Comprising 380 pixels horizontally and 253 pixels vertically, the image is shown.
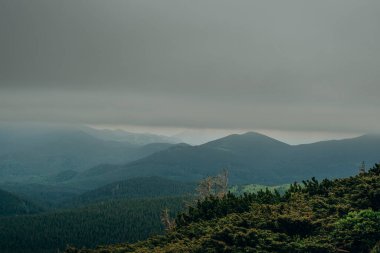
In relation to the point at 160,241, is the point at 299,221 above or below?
above

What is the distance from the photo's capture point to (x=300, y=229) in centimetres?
3562

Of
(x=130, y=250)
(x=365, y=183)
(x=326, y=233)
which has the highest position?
(x=365, y=183)

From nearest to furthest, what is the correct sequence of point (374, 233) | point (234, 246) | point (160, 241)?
1. point (374, 233)
2. point (234, 246)
3. point (160, 241)

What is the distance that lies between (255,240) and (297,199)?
539 inches

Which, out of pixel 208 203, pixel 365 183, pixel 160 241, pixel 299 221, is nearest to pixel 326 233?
pixel 299 221

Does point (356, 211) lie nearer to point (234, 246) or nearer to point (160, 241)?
point (234, 246)

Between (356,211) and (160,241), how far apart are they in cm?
1610

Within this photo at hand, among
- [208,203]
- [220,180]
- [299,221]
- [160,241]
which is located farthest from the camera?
[220,180]

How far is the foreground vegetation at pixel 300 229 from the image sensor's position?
30781 mm

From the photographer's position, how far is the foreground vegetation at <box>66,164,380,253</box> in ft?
101

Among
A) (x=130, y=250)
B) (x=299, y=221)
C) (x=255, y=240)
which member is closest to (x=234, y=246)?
(x=255, y=240)

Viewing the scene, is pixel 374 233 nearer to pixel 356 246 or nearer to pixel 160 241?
pixel 356 246

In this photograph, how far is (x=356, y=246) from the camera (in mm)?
30578

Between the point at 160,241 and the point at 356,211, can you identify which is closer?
the point at 356,211
